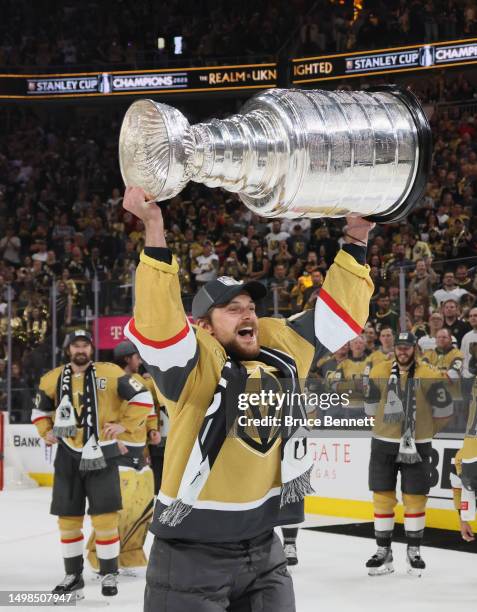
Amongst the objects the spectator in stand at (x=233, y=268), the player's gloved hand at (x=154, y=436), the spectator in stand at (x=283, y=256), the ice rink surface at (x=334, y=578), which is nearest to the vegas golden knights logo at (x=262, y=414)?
the ice rink surface at (x=334, y=578)

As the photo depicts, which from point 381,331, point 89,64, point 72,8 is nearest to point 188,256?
point 381,331

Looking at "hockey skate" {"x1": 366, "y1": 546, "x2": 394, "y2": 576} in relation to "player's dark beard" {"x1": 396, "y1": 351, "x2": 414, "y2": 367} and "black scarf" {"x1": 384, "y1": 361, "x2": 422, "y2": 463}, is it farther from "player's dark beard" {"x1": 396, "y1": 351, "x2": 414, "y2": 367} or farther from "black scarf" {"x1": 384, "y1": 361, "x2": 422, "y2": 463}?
"player's dark beard" {"x1": 396, "y1": 351, "x2": 414, "y2": 367}

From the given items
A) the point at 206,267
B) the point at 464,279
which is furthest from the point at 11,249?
the point at 464,279

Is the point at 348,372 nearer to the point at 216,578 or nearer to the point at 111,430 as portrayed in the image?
the point at 111,430

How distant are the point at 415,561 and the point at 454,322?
2231mm

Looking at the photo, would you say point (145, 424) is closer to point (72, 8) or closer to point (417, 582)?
point (417, 582)

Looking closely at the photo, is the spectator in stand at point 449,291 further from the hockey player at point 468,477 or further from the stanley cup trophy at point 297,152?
the stanley cup trophy at point 297,152

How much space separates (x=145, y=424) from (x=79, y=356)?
2.79ft

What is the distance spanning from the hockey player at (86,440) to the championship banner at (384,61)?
12.2 m

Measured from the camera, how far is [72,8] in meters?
23.5

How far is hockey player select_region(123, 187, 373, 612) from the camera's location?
3004mm

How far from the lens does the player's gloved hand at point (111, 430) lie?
23.0 feet

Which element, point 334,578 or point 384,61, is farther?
point 384,61

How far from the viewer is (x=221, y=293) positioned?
319cm
